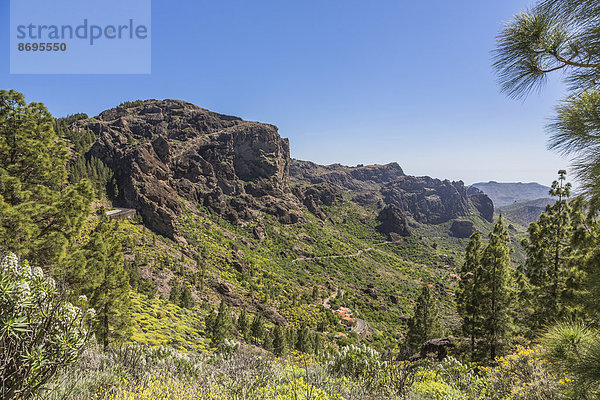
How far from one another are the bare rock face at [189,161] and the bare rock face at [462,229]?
404 ft

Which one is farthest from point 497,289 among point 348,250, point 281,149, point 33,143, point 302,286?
point 281,149

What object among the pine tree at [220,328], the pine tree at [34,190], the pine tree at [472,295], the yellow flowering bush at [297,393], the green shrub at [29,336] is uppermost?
the pine tree at [34,190]

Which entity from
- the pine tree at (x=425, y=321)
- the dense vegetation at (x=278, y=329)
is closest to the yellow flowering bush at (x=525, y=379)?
the dense vegetation at (x=278, y=329)

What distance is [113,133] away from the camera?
97750 millimetres

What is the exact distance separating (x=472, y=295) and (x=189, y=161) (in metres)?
109

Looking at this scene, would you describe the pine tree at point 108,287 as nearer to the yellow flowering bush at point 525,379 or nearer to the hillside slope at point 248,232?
the hillside slope at point 248,232

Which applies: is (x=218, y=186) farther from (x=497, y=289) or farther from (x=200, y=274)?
(x=497, y=289)

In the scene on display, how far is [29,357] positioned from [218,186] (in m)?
110

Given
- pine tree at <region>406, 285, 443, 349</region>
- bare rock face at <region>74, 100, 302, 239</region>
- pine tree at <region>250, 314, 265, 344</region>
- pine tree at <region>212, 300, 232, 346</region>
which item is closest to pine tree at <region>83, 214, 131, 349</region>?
pine tree at <region>212, 300, 232, 346</region>

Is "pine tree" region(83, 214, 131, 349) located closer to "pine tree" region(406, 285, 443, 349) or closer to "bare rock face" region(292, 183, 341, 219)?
"pine tree" region(406, 285, 443, 349)

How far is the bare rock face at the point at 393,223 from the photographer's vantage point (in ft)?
478

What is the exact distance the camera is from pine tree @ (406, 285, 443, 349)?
24.0 meters

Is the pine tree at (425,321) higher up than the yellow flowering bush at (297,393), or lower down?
lower down

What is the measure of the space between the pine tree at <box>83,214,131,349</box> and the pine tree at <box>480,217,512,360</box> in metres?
20.0
